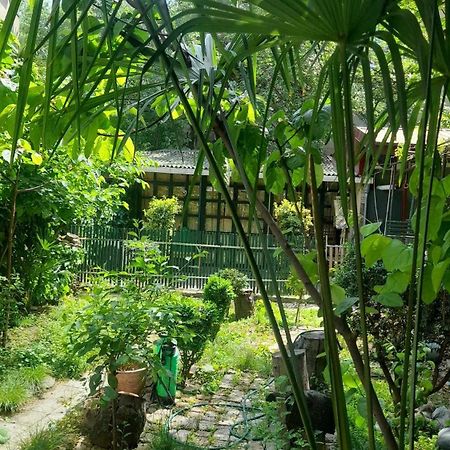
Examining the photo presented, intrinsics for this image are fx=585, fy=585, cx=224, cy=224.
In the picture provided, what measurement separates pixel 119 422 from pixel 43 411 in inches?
40.7

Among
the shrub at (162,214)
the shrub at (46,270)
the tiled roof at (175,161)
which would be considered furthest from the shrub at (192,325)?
the shrub at (162,214)

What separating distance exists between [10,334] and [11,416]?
219 cm

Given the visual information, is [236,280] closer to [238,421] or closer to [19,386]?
[238,421]

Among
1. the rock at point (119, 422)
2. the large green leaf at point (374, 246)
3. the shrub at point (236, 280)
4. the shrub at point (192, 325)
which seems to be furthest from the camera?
the shrub at point (236, 280)

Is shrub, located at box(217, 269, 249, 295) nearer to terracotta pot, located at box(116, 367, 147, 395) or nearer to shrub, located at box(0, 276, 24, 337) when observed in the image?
shrub, located at box(0, 276, 24, 337)

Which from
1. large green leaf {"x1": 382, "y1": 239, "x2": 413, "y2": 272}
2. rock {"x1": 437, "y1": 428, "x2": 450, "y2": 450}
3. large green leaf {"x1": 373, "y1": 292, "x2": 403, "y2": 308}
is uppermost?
large green leaf {"x1": 382, "y1": 239, "x2": 413, "y2": 272}

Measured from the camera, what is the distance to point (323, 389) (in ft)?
14.3

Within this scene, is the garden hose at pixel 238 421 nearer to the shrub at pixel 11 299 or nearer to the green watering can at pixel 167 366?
the green watering can at pixel 167 366

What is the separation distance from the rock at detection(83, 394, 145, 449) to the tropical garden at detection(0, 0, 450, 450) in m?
0.01

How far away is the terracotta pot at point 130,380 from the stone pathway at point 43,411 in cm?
26

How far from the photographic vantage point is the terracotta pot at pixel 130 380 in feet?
14.1

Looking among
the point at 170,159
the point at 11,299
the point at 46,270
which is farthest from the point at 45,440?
the point at 170,159

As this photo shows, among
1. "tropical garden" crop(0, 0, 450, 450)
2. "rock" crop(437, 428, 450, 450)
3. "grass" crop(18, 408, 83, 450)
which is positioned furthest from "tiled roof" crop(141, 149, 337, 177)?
"rock" crop(437, 428, 450, 450)

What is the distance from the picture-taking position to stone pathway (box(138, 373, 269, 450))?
13.0 ft
